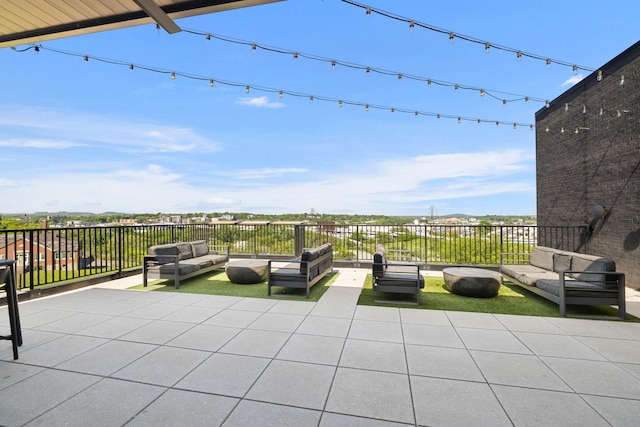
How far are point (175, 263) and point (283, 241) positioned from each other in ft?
12.7

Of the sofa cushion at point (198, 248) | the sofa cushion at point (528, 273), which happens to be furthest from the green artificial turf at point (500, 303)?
the sofa cushion at point (198, 248)

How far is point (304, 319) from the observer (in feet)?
12.3

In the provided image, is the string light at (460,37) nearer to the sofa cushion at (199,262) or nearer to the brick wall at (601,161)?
the brick wall at (601,161)

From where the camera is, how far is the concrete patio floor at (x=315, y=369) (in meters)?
1.83

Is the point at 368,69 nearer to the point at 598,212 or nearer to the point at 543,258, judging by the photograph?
the point at 543,258

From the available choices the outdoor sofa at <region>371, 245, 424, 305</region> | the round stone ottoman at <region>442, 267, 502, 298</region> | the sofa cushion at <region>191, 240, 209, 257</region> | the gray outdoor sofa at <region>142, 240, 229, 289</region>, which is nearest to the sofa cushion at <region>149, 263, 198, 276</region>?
the gray outdoor sofa at <region>142, 240, 229, 289</region>

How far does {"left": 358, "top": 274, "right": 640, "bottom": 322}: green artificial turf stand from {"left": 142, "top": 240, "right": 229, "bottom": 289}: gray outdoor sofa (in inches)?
134

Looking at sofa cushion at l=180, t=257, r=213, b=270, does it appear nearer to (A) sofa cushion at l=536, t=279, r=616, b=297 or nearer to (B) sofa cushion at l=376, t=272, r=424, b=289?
(B) sofa cushion at l=376, t=272, r=424, b=289

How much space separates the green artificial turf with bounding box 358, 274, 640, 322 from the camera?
4.04 m

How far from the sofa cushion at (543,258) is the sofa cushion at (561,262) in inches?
3.4

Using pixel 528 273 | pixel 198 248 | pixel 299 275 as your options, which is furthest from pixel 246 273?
pixel 528 273

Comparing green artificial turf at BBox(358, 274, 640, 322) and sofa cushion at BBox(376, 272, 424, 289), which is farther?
sofa cushion at BBox(376, 272, 424, 289)

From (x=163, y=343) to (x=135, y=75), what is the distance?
5.48 m

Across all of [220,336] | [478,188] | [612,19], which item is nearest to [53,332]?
[220,336]
